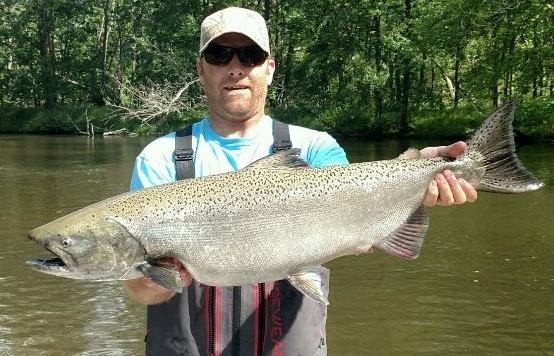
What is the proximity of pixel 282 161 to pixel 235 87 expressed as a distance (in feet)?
1.69

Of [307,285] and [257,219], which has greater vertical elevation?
[257,219]

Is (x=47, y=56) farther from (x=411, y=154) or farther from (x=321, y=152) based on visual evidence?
(x=411, y=154)

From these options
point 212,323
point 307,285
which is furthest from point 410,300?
point 307,285

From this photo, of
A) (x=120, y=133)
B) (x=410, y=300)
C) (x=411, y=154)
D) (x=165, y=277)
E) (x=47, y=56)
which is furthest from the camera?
(x=47, y=56)

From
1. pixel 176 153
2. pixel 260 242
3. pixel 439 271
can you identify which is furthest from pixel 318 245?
pixel 439 271

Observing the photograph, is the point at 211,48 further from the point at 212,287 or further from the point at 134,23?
the point at 134,23

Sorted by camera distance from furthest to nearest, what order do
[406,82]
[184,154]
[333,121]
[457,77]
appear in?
[406,82]
[333,121]
[457,77]
[184,154]

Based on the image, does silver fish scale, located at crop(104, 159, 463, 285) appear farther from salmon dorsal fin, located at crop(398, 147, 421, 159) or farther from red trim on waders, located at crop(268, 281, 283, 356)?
red trim on waders, located at crop(268, 281, 283, 356)

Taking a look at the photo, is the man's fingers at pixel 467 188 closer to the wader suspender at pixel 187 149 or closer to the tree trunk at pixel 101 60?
the wader suspender at pixel 187 149

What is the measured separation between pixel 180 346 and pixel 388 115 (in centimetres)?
3844

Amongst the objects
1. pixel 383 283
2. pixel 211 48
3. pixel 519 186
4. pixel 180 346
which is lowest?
pixel 383 283

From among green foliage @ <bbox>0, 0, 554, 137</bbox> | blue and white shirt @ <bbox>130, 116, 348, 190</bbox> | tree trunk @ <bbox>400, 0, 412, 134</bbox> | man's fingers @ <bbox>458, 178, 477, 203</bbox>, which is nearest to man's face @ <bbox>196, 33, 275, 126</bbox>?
blue and white shirt @ <bbox>130, 116, 348, 190</bbox>

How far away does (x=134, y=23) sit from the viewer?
57.7 metres

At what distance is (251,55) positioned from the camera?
3514mm
